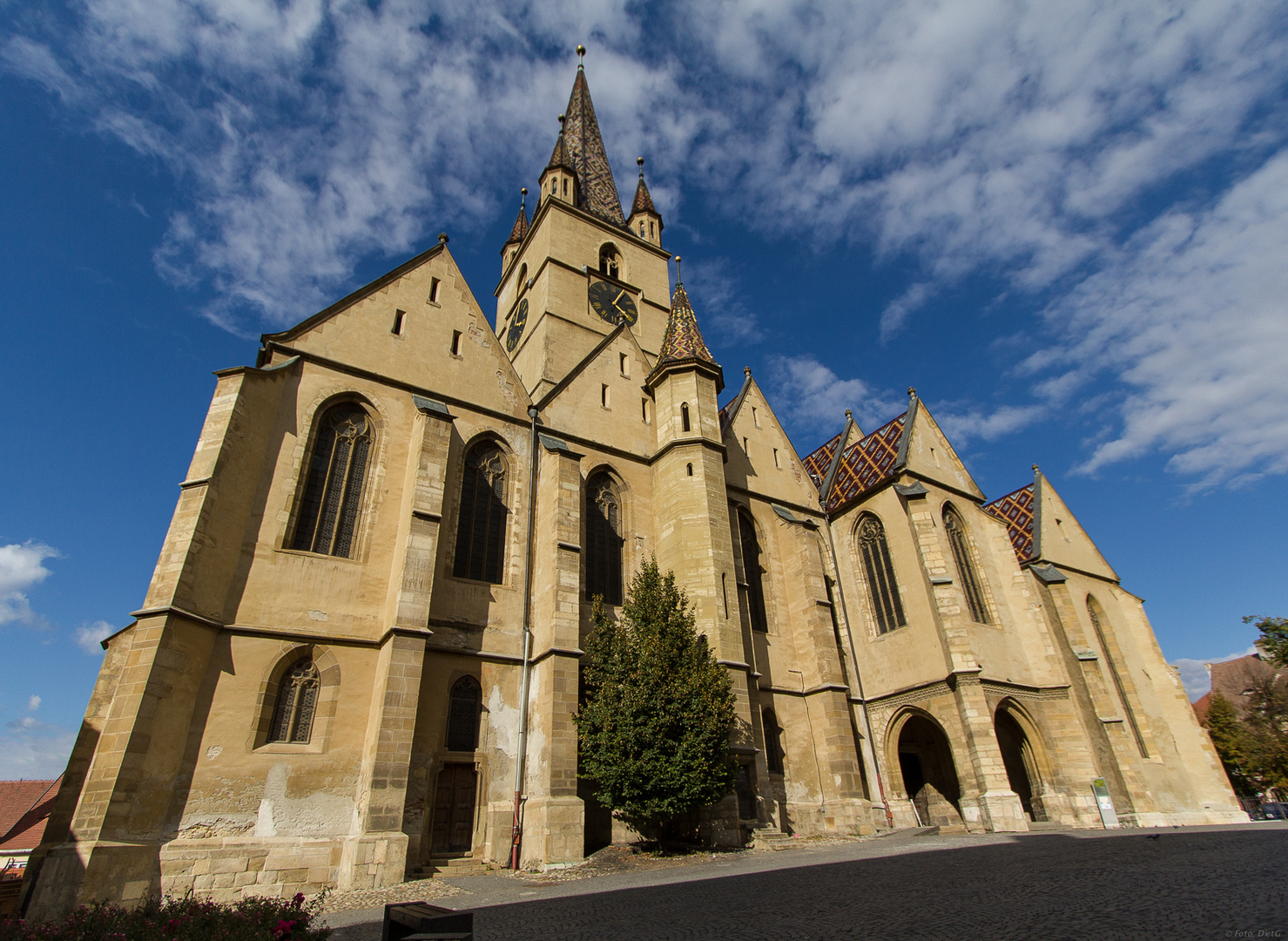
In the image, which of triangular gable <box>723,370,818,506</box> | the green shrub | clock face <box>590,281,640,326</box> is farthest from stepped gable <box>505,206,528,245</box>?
the green shrub

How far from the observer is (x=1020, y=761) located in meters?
21.2

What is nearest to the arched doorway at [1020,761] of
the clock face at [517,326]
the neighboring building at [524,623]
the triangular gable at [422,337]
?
the neighboring building at [524,623]

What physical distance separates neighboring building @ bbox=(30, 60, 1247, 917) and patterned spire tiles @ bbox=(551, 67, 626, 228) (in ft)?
26.4

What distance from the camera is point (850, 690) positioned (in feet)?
64.1

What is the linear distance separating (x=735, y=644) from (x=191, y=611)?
10732 millimetres

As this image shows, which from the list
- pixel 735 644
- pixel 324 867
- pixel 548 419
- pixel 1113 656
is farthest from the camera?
pixel 1113 656

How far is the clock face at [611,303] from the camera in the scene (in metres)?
26.6

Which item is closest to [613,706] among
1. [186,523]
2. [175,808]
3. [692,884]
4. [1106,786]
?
[692,884]

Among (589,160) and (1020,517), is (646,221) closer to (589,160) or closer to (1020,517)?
(589,160)

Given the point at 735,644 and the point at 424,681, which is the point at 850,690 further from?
the point at 424,681

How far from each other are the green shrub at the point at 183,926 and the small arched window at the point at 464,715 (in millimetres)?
8092

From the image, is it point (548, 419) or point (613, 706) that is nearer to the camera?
point (613, 706)

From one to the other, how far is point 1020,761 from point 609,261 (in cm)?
2468

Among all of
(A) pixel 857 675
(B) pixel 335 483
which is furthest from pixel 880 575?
(B) pixel 335 483
